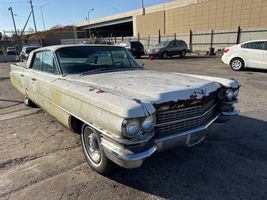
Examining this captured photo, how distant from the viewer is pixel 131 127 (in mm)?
2461

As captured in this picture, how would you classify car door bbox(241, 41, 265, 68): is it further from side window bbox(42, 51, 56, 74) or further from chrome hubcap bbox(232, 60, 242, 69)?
side window bbox(42, 51, 56, 74)

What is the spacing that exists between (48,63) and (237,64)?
10346mm

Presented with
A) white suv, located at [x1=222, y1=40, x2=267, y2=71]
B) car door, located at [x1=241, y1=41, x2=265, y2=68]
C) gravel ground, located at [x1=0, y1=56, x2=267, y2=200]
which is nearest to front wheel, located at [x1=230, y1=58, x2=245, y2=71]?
white suv, located at [x1=222, y1=40, x2=267, y2=71]

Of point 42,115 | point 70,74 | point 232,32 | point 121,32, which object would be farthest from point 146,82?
point 121,32

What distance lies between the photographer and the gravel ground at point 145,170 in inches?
112

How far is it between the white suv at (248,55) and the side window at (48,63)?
999 centimetres

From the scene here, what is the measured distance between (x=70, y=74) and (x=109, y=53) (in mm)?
952

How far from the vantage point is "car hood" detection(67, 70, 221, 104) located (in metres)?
2.79

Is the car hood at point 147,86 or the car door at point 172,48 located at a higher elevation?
the car hood at point 147,86

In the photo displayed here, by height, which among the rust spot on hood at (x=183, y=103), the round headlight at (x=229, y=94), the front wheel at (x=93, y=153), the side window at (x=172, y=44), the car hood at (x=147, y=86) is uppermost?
the car hood at (x=147, y=86)

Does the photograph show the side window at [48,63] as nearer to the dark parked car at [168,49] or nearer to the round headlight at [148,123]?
the round headlight at [148,123]

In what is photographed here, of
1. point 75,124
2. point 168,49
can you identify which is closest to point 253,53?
point 75,124

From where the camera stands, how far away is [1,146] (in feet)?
13.6

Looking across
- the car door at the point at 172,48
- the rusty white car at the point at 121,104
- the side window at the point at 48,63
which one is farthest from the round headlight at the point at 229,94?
the car door at the point at 172,48
